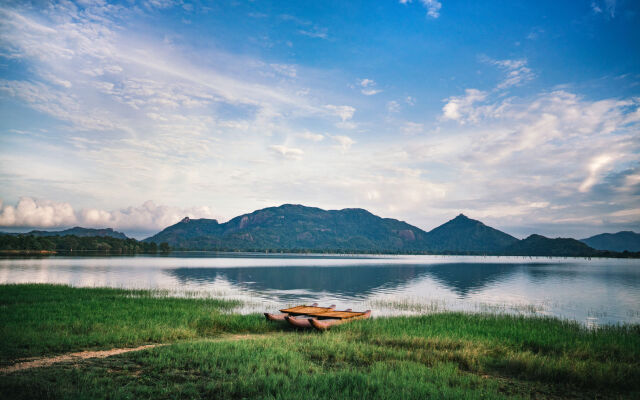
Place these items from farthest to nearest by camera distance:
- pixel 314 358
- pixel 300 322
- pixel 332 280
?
pixel 332 280 < pixel 300 322 < pixel 314 358

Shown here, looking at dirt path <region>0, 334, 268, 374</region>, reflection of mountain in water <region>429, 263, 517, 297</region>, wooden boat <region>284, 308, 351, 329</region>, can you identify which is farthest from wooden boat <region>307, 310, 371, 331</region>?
reflection of mountain in water <region>429, 263, 517, 297</region>

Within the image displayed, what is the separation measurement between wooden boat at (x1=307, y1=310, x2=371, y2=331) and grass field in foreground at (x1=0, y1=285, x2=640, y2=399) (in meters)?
0.70

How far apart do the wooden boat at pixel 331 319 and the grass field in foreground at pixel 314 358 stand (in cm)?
70

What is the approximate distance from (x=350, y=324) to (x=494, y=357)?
9506 mm

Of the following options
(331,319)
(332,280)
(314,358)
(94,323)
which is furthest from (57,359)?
(332,280)

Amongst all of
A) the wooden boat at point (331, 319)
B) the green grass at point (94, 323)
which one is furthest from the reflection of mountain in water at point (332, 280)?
the green grass at point (94, 323)

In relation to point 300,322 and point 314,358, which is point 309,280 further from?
point 314,358

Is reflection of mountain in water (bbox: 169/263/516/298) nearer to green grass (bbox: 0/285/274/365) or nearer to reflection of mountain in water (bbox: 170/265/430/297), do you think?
reflection of mountain in water (bbox: 170/265/430/297)

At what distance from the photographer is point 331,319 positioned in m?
25.3

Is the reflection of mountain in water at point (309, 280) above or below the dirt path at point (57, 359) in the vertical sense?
below

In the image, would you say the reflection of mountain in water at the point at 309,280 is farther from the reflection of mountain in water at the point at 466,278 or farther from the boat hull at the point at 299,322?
the boat hull at the point at 299,322

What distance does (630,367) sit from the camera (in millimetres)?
14641

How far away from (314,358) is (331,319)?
9583mm

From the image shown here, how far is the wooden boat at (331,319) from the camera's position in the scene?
899 inches
